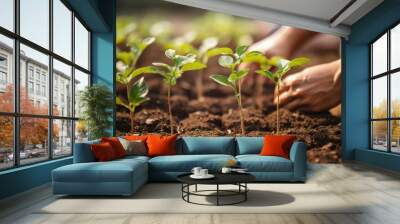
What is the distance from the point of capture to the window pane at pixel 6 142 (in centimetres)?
455

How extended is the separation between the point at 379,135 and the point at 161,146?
4894mm

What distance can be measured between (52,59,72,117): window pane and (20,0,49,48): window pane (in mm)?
538

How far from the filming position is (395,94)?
7.64 meters

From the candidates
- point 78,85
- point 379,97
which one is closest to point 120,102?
point 78,85

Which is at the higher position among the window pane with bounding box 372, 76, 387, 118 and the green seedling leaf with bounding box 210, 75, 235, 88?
the green seedling leaf with bounding box 210, 75, 235, 88

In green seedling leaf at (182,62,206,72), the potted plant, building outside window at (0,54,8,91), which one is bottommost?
the potted plant

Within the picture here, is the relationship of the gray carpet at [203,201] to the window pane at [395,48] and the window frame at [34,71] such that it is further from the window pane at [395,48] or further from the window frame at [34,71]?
the window pane at [395,48]

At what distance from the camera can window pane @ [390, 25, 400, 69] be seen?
7531mm

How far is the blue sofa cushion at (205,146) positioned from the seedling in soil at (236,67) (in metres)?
2.30

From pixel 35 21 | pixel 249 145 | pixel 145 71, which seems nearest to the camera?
pixel 35 21

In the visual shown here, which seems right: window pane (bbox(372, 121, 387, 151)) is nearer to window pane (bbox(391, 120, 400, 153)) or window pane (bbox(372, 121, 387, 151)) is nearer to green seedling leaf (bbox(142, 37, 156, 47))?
window pane (bbox(391, 120, 400, 153))

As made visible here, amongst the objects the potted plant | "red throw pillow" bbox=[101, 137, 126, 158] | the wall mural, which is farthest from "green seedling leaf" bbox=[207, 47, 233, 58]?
"red throw pillow" bbox=[101, 137, 126, 158]

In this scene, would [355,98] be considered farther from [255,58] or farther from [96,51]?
[96,51]

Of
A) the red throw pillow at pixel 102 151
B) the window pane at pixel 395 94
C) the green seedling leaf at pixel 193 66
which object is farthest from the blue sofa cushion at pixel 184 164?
the window pane at pixel 395 94
